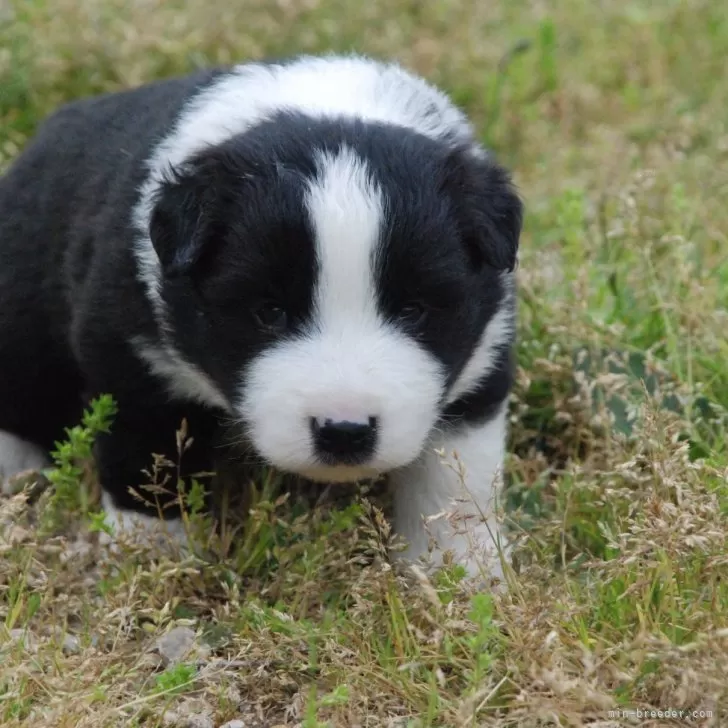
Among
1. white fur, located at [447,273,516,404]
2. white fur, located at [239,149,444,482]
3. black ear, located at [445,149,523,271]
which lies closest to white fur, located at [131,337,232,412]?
white fur, located at [239,149,444,482]

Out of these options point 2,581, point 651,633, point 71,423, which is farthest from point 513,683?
point 71,423

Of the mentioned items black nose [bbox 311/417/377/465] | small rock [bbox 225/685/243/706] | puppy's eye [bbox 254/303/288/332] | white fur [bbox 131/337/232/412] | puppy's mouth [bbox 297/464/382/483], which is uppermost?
puppy's eye [bbox 254/303/288/332]

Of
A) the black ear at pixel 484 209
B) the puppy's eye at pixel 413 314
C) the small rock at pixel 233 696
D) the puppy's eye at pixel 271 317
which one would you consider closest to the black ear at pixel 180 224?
the puppy's eye at pixel 271 317

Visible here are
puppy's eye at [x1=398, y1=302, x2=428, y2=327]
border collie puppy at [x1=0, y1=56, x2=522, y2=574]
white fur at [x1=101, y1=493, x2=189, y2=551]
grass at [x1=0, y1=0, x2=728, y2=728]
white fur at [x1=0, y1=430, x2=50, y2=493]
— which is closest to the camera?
grass at [x1=0, y1=0, x2=728, y2=728]

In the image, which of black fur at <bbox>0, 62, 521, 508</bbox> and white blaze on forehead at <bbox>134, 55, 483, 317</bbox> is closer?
black fur at <bbox>0, 62, 521, 508</bbox>

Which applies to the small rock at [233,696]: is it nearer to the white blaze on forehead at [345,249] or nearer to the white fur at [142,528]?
the white fur at [142,528]

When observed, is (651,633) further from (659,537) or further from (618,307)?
(618,307)

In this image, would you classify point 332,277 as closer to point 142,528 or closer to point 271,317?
point 271,317

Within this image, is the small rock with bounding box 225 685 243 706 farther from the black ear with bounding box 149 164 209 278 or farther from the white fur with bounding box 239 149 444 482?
the black ear with bounding box 149 164 209 278
